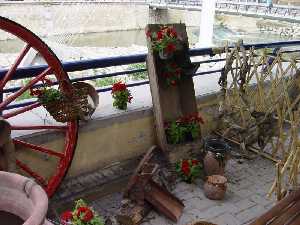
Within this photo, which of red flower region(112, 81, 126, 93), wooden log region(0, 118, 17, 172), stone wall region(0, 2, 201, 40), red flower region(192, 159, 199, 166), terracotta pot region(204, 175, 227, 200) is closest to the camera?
wooden log region(0, 118, 17, 172)

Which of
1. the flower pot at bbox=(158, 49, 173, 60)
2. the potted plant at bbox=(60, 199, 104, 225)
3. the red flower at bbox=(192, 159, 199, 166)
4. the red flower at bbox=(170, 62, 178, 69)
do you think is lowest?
the red flower at bbox=(192, 159, 199, 166)

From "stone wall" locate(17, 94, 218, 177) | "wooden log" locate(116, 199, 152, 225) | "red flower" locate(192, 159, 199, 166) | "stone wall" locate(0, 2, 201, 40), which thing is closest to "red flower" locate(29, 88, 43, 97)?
"stone wall" locate(17, 94, 218, 177)

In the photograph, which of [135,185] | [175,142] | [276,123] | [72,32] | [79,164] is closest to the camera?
[135,185]

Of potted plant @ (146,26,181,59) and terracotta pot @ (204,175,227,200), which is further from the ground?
potted plant @ (146,26,181,59)

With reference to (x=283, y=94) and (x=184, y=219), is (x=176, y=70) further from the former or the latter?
(x=184, y=219)

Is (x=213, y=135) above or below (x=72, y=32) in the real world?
above

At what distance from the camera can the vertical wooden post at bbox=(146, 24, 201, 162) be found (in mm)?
4910

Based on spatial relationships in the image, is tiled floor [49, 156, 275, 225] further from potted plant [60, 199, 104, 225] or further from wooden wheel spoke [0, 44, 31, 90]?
wooden wheel spoke [0, 44, 31, 90]

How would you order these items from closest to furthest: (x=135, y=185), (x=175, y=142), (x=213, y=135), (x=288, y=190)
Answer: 1. (x=288, y=190)
2. (x=135, y=185)
3. (x=175, y=142)
4. (x=213, y=135)

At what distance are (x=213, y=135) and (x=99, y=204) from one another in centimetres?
231

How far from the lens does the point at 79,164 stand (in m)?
4.46

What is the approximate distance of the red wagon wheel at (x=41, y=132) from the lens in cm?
360

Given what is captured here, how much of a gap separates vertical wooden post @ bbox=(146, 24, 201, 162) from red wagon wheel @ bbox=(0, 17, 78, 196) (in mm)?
1284

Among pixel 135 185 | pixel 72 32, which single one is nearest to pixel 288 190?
pixel 135 185
